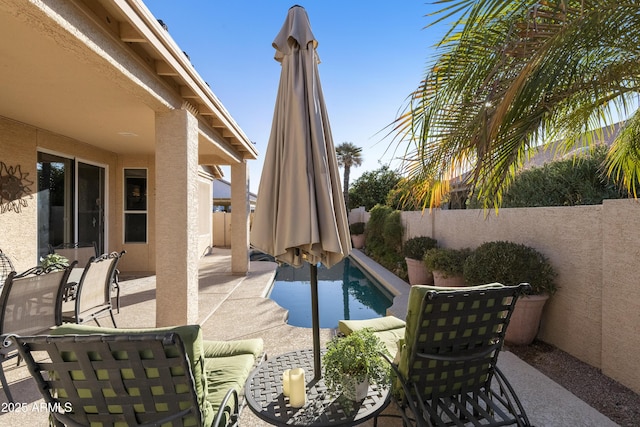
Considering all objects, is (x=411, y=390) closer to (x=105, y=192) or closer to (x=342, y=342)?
(x=342, y=342)

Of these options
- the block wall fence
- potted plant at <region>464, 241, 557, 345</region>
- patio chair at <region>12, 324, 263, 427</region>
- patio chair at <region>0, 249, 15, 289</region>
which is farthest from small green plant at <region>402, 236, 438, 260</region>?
patio chair at <region>0, 249, 15, 289</region>

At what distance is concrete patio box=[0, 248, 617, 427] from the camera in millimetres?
2672

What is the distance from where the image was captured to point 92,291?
3.95m

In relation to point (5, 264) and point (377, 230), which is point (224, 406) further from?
point (377, 230)

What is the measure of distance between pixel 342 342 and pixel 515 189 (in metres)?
7.19

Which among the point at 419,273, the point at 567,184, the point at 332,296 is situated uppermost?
the point at 567,184

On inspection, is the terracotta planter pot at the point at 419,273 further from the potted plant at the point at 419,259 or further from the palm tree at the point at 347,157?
the palm tree at the point at 347,157

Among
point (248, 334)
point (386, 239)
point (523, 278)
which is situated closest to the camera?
point (523, 278)

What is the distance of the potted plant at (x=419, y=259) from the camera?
779 centimetres

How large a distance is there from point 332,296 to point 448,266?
310cm

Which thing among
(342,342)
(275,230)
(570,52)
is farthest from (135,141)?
(570,52)

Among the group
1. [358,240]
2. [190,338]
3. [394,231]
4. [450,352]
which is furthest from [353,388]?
[358,240]

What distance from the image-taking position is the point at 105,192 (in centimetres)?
862

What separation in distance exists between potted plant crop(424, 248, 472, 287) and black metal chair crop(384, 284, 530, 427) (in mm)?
4017
